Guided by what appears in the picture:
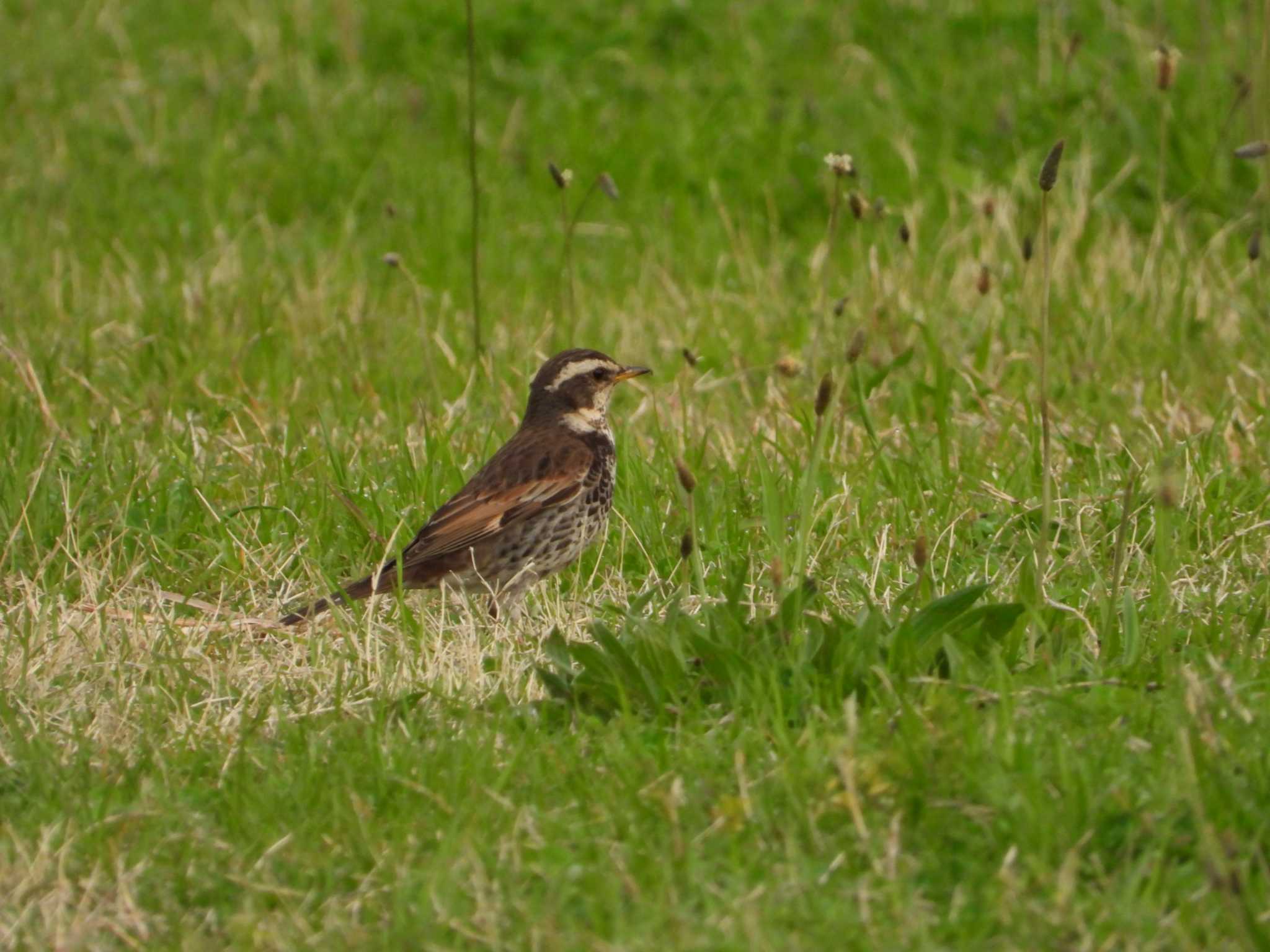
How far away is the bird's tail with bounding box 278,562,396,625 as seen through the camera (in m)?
5.71

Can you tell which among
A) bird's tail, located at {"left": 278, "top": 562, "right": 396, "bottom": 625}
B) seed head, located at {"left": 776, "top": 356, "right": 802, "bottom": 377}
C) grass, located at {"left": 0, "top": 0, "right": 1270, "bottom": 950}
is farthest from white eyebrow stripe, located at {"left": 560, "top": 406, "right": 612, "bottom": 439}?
bird's tail, located at {"left": 278, "top": 562, "right": 396, "bottom": 625}

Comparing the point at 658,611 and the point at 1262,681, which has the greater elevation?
the point at 1262,681

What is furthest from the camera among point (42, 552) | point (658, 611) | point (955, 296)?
point (955, 296)

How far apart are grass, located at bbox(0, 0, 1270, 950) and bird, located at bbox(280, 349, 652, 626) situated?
0.16m

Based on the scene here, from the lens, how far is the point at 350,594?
19.6 feet

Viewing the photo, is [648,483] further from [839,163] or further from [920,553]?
[920,553]

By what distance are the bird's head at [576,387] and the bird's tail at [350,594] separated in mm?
1159

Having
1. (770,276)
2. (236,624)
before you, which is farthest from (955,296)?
(236,624)

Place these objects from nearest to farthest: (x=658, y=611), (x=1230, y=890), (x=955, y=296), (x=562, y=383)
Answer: (x=1230, y=890) → (x=658, y=611) → (x=562, y=383) → (x=955, y=296)

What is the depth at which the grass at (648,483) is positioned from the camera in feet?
13.0

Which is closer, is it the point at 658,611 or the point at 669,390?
A: the point at 658,611

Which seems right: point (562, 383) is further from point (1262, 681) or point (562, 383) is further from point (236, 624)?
point (1262, 681)

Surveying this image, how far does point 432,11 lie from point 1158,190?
6.28 meters

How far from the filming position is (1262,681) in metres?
4.63
